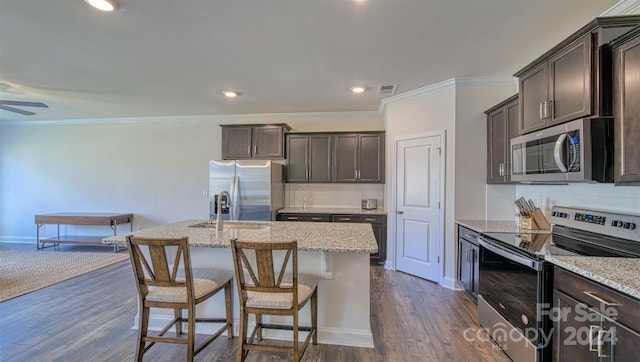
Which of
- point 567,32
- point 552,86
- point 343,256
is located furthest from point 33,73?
point 567,32

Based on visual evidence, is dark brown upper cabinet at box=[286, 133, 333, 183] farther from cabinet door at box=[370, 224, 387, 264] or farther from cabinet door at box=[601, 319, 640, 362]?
cabinet door at box=[601, 319, 640, 362]

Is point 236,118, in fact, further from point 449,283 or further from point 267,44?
point 449,283

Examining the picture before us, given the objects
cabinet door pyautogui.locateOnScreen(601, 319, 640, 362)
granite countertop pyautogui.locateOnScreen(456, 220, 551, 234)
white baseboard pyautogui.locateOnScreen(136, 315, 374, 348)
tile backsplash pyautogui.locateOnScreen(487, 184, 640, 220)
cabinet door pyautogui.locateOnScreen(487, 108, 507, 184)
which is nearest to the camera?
cabinet door pyautogui.locateOnScreen(601, 319, 640, 362)

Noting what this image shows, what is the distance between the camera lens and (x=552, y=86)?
2188mm

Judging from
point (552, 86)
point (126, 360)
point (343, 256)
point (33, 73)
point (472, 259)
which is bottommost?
point (126, 360)

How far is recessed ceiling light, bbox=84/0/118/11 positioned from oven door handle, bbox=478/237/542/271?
10.9 feet

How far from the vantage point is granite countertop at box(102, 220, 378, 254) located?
2073 millimetres

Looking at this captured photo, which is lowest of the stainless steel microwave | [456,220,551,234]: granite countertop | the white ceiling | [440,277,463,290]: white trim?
[440,277,463,290]: white trim

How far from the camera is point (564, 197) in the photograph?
276 centimetres

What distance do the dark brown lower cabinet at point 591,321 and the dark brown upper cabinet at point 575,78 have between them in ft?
3.54

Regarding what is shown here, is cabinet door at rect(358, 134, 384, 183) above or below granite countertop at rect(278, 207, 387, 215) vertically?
Answer: above

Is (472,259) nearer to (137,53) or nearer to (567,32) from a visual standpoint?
(567,32)

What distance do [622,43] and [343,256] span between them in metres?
2.23

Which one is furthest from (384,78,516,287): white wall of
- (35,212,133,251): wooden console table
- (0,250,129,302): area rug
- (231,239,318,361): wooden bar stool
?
(35,212,133,251): wooden console table
